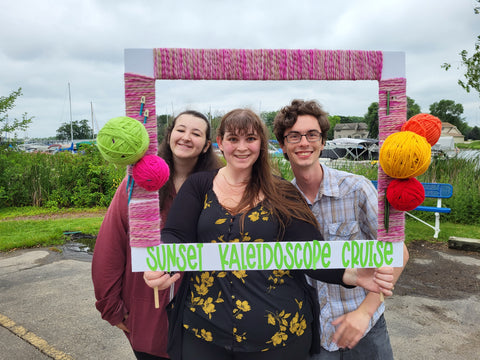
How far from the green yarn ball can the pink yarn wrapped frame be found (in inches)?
4.6

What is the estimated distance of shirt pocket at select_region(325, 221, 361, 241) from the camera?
5.48ft

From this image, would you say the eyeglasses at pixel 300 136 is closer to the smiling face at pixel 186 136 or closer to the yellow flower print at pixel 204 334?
the smiling face at pixel 186 136

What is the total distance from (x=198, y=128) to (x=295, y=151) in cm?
48

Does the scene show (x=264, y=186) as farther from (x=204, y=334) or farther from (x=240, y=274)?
(x=204, y=334)

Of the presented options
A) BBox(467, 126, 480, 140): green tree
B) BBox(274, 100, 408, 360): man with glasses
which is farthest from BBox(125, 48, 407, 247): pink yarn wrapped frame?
BBox(467, 126, 480, 140): green tree

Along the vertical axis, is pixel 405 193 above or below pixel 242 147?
below

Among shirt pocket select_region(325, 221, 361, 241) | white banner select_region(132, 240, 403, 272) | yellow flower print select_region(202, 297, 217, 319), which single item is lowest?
yellow flower print select_region(202, 297, 217, 319)

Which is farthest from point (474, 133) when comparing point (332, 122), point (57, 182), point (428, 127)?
point (57, 182)

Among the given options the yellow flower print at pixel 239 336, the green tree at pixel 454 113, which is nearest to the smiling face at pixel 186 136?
the yellow flower print at pixel 239 336

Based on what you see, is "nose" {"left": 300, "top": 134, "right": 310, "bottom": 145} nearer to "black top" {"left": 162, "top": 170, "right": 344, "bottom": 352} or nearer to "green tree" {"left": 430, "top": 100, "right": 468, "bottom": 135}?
"black top" {"left": 162, "top": 170, "right": 344, "bottom": 352}

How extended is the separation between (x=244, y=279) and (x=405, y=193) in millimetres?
752

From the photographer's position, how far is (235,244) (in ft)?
4.74

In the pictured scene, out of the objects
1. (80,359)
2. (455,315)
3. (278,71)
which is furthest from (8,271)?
(455,315)

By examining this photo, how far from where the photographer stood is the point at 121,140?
1.28 m
